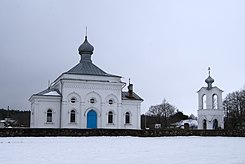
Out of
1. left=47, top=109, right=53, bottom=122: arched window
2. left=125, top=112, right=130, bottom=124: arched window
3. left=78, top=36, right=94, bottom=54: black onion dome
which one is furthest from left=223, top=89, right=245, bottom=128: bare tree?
left=47, top=109, right=53, bottom=122: arched window

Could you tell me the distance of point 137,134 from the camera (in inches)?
1228

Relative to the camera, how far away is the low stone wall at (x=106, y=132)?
89.8ft

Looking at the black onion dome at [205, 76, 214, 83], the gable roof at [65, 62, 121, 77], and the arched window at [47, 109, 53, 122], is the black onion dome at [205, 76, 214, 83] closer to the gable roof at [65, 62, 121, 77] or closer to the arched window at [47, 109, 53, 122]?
the gable roof at [65, 62, 121, 77]

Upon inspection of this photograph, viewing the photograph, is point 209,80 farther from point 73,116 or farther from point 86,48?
point 73,116

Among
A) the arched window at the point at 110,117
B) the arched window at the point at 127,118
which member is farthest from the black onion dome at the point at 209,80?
the arched window at the point at 110,117

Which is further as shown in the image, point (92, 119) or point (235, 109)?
point (235, 109)

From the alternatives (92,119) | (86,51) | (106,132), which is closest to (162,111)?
(86,51)

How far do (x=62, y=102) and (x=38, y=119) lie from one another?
2.96 m

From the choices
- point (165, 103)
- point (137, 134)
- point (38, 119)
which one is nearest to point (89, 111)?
point (38, 119)

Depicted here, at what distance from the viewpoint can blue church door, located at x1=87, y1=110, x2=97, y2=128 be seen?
37406 mm

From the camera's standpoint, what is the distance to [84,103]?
37.3 meters

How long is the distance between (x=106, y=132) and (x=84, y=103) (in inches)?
318

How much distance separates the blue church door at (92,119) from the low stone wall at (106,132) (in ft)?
24.5
